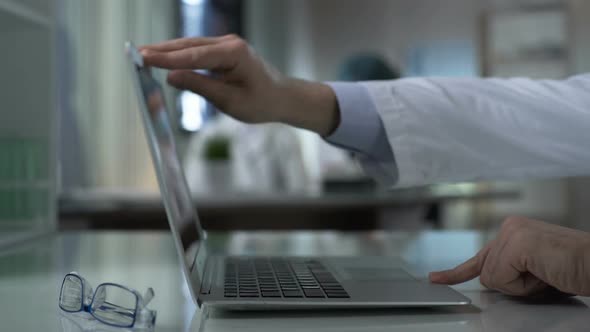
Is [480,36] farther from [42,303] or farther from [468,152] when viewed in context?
[42,303]

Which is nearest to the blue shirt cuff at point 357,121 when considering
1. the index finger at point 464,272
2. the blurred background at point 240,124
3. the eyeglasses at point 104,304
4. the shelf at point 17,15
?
the blurred background at point 240,124

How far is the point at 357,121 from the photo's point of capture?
2.93 ft

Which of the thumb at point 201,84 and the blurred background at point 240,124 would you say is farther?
the blurred background at point 240,124

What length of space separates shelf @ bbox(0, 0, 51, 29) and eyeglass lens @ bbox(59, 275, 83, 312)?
2.69ft

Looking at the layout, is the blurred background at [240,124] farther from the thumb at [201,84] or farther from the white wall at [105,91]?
the thumb at [201,84]

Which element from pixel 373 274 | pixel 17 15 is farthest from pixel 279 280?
pixel 17 15

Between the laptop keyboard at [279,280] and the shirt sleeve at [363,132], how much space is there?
195 mm

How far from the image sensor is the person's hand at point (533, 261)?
554 millimetres

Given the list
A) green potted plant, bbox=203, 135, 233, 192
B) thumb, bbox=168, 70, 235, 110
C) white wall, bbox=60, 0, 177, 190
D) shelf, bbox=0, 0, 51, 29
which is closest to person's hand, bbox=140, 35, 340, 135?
thumb, bbox=168, 70, 235, 110

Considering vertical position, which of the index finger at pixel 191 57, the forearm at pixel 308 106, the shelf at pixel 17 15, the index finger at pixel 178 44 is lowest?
the forearm at pixel 308 106

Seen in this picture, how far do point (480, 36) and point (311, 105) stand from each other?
19.1ft

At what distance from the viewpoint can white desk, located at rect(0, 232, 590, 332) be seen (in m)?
0.52

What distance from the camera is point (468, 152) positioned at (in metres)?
0.91

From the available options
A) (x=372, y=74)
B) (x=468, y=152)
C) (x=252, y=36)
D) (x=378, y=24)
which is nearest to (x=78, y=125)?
(x=372, y=74)
